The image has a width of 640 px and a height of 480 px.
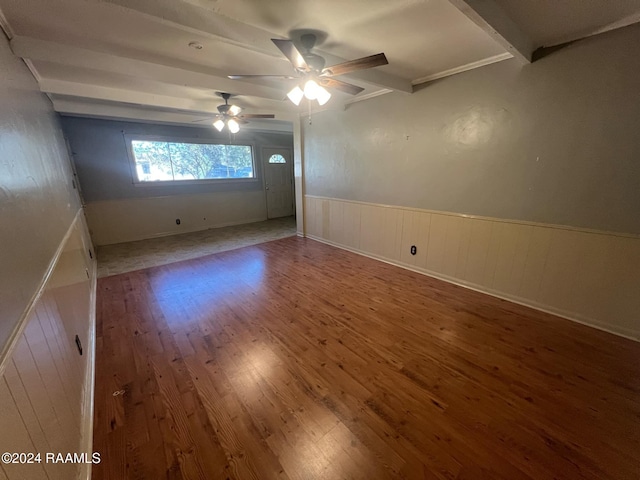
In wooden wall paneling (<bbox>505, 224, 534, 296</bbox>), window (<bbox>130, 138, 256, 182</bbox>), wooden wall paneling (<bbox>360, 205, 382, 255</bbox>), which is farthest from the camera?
window (<bbox>130, 138, 256, 182</bbox>)

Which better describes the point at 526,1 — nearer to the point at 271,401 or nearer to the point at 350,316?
the point at 350,316

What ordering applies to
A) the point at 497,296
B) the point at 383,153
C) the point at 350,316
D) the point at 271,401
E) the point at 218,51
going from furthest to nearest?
the point at 383,153 < the point at 497,296 < the point at 350,316 < the point at 218,51 < the point at 271,401

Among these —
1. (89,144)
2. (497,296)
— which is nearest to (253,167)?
(89,144)

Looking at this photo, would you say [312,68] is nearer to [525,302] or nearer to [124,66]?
[124,66]

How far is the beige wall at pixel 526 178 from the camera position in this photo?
2.14 m

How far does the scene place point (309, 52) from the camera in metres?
2.26

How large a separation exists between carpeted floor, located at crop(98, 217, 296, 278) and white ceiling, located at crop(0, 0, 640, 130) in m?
2.46

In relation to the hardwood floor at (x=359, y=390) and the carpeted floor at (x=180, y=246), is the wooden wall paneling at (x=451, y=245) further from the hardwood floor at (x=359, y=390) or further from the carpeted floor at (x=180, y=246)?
the carpeted floor at (x=180, y=246)

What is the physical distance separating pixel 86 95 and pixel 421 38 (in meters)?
3.91

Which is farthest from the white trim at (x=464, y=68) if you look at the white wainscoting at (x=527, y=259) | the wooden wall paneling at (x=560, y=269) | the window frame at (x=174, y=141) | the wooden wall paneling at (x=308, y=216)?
the window frame at (x=174, y=141)

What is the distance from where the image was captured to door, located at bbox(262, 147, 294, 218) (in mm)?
7402

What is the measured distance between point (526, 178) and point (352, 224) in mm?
2501

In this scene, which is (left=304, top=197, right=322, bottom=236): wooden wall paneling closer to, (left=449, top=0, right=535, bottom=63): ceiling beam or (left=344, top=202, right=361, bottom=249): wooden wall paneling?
(left=344, top=202, right=361, bottom=249): wooden wall paneling

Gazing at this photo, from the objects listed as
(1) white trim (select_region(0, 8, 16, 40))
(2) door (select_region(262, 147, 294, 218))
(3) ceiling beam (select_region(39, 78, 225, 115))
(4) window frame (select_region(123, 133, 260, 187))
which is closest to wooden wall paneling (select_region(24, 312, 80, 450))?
(1) white trim (select_region(0, 8, 16, 40))
